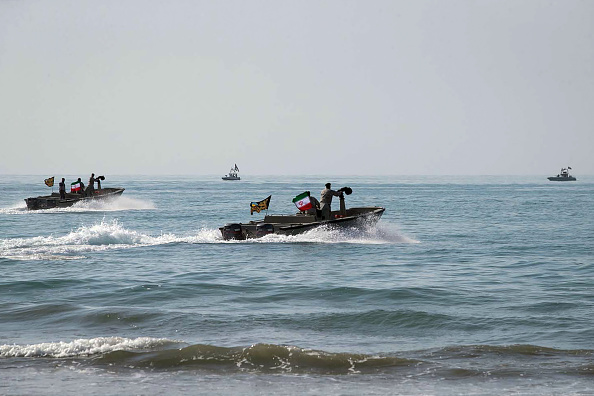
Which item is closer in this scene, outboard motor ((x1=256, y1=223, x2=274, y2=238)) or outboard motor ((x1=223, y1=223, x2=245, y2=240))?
outboard motor ((x1=256, y1=223, x2=274, y2=238))

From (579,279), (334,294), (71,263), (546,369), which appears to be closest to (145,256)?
(71,263)

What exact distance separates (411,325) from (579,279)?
26.8ft

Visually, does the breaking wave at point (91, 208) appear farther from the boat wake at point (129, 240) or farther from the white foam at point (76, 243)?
the boat wake at point (129, 240)

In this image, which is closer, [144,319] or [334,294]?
[144,319]

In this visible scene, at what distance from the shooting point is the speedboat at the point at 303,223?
31550mm

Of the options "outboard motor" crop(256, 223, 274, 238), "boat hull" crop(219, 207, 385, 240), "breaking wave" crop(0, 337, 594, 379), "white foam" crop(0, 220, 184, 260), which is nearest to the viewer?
"breaking wave" crop(0, 337, 594, 379)

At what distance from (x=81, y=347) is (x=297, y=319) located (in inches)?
186

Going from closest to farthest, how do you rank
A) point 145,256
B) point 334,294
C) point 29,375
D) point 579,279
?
point 29,375, point 334,294, point 579,279, point 145,256

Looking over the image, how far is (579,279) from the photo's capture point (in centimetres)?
2122

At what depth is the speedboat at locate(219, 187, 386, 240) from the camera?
104ft

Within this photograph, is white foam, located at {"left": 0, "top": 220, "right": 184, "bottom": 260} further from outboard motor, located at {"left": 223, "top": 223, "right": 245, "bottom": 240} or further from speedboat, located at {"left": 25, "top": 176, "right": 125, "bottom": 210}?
speedboat, located at {"left": 25, "top": 176, "right": 125, "bottom": 210}

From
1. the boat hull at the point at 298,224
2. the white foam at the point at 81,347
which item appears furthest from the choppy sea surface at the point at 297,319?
the boat hull at the point at 298,224

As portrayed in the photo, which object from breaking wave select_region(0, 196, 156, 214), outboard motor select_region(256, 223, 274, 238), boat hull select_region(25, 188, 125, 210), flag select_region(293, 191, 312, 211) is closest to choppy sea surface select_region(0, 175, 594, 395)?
outboard motor select_region(256, 223, 274, 238)

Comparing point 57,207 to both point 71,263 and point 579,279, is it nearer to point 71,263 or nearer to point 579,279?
point 71,263
